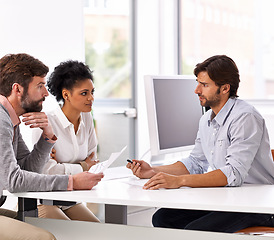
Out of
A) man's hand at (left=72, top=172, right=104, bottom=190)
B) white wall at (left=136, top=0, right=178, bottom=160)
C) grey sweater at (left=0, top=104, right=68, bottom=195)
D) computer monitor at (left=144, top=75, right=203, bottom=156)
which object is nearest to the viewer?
grey sweater at (left=0, top=104, right=68, bottom=195)

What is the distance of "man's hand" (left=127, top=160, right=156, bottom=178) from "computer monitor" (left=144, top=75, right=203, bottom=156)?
0.35 m

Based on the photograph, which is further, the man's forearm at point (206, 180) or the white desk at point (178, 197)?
the man's forearm at point (206, 180)

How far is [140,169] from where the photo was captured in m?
2.82

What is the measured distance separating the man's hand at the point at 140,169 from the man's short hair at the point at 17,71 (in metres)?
0.68

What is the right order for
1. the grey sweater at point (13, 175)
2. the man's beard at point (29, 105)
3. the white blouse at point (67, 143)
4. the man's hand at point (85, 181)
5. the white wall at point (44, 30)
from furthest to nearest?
the white wall at point (44, 30) < the white blouse at point (67, 143) < the man's beard at point (29, 105) < the man's hand at point (85, 181) < the grey sweater at point (13, 175)

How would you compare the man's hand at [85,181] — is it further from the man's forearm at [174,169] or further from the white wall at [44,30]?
the white wall at [44,30]

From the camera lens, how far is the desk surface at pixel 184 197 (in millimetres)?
2039

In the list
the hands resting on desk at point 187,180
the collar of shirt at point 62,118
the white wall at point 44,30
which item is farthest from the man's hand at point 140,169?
the white wall at point 44,30

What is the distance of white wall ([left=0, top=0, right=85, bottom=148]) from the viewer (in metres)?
3.68

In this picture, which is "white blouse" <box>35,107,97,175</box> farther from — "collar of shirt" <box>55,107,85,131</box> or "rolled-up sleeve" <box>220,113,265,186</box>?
"rolled-up sleeve" <box>220,113,265,186</box>

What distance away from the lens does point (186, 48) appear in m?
5.66

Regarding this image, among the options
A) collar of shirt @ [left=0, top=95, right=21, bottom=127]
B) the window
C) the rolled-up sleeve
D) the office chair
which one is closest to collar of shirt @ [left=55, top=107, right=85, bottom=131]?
collar of shirt @ [left=0, top=95, right=21, bottom=127]

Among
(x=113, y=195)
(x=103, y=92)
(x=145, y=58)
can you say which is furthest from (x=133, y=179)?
(x=145, y=58)

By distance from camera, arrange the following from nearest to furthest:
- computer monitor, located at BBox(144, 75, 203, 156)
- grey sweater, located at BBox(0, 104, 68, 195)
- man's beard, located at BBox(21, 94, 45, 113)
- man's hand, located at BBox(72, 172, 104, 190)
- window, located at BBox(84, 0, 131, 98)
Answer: grey sweater, located at BBox(0, 104, 68, 195), man's hand, located at BBox(72, 172, 104, 190), man's beard, located at BBox(21, 94, 45, 113), computer monitor, located at BBox(144, 75, 203, 156), window, located at BBox(84, 0, 131, 98)
